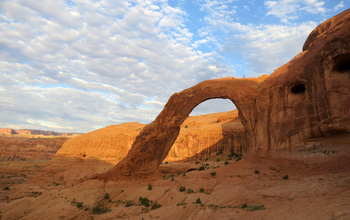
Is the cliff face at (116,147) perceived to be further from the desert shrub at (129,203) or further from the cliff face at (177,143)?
the desert shrub at (129,203)

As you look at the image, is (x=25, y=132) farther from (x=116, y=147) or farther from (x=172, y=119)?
Result: (x=172, y=119)

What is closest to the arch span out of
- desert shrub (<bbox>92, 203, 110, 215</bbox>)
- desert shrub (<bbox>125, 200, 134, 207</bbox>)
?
desert shrub (<bbox>125, 200, 134, 207</bbox>)

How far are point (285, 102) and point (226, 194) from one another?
31.5 feet

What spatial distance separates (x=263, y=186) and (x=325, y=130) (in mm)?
6282

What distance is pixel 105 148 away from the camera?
38844mm

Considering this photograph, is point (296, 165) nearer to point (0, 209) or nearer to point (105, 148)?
point (0, 209)

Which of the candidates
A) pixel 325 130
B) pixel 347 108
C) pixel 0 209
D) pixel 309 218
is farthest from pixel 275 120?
pixel 0 209

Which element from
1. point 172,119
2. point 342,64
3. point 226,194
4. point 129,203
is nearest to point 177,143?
point 172,119

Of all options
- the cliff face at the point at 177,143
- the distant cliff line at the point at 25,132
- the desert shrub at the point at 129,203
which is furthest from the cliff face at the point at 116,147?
the distant cliff line at the point at 25,132

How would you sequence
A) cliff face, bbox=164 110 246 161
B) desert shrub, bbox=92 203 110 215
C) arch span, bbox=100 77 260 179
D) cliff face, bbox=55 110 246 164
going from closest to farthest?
desert shrub, bbox=92 203 110 215
arch span, bbox=100 77 260 179
cliff face, bbox=164 110 246 161
cliff face, bbox=55 110 246 164

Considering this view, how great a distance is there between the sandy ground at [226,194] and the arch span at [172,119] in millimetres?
1331

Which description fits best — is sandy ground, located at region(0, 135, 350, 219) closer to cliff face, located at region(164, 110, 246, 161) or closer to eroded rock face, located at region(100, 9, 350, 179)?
eroded rock face, located at region(100, 9, 350, 179)

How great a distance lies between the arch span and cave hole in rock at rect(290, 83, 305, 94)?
135 inches

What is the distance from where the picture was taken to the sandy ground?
9156 mm
